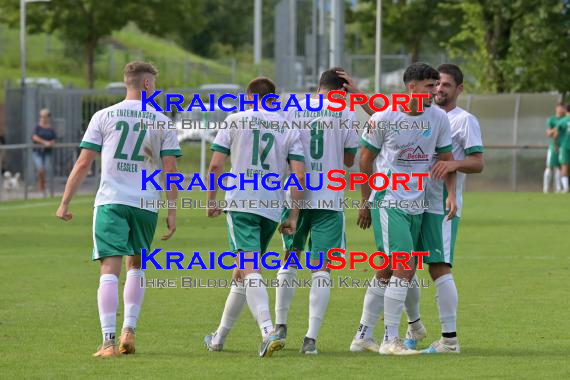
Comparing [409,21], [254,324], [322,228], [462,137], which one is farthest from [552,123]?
[322,228]

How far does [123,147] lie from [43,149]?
23787 mm

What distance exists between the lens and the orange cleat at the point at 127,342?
34.6 ft

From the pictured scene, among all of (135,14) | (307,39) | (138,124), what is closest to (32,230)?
(138,124)

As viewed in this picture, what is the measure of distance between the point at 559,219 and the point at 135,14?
107 feet

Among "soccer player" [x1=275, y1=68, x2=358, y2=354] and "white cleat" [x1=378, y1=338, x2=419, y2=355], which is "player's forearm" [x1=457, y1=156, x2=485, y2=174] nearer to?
"soccer player" [x1=275, y1=68, x2=358, y2=354]

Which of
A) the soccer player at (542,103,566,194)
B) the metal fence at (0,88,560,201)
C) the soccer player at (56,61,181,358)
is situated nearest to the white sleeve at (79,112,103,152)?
the soccer player at (56,61,181,358)

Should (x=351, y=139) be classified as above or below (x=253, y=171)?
above

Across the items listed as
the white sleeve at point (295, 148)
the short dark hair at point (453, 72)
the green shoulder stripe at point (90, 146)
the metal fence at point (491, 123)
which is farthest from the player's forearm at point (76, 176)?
the metal fence at point (491, 123)

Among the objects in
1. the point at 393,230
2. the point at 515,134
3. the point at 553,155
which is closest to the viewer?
the point at 393,230

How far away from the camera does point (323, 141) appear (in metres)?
11.0

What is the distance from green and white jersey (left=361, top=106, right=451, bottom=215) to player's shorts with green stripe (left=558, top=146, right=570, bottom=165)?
26.3 meters

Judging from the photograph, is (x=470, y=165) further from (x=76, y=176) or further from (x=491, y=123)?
(x=491, y=123)

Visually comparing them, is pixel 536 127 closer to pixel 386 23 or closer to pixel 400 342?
pixel 386 23

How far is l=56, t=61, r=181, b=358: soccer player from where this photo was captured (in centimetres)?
1055
